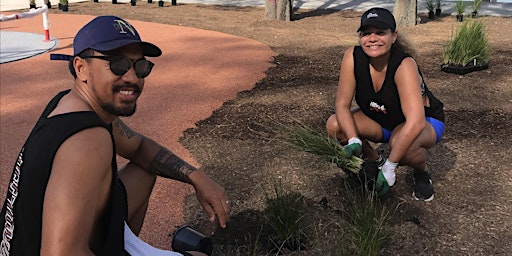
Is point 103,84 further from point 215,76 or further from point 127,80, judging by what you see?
point 215,76

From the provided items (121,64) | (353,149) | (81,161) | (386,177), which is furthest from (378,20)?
(81,161)

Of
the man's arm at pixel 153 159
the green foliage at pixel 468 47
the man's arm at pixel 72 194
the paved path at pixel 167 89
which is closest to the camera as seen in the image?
the man's arm at pixel 72 194

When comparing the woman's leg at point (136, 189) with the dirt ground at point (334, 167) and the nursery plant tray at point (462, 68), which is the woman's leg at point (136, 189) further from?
the nursery plant tray at point (462, 68)

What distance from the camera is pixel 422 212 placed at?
127 inches

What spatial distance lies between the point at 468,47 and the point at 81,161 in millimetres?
5998

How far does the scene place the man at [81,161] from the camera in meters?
1.47

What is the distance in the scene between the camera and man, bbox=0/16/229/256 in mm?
1472

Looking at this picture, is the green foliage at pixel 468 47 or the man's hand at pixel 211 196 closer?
the man's hand at pixel 211 196

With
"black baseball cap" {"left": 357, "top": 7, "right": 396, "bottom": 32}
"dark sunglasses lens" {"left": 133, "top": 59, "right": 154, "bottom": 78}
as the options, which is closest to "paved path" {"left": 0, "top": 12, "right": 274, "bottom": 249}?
"dark sunglasses lens" {"left": 133, "top": 59, "right": 154, "bottom": 78}

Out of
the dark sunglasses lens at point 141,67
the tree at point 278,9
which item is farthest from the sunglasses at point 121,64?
the tree at point 278,9

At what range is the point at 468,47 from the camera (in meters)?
6.51

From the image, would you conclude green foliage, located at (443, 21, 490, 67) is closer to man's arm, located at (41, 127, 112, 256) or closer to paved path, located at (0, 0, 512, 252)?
paved path, located at (0, 0, 512, 252)

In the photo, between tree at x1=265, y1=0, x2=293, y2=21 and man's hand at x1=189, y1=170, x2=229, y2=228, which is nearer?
man's hand at x1=189, y1=170, x2=229, y2=228

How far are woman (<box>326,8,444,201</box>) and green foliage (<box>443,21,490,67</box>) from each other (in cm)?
346
